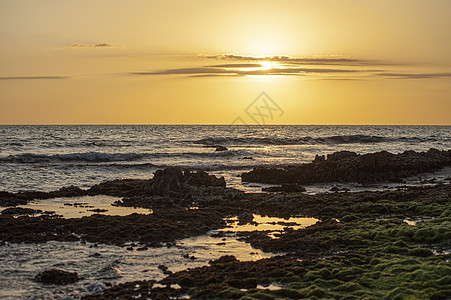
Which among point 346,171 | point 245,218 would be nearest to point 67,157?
point 346,171

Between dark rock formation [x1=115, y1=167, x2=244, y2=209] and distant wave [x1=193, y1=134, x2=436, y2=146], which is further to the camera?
distant wave [x1=193, y1=134, x2=436, y2=146]

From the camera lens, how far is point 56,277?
38.4 feet

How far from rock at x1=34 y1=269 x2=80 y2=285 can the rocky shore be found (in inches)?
56.8

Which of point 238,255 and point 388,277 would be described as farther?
point 238,255

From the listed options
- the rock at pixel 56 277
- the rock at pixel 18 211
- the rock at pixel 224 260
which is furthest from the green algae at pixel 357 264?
the rock at pixel 18 211

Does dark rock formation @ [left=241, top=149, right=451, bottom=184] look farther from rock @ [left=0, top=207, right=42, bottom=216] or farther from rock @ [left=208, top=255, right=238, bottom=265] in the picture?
rock @ [left=208, top=255, right=238, bottom=265]

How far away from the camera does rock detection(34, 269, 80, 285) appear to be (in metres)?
11.6

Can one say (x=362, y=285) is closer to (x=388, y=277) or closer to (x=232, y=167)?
(x=388, y=277)

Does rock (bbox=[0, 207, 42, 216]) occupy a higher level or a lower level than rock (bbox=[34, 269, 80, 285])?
lower

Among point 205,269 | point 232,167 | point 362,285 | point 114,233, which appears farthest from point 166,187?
point 232,167

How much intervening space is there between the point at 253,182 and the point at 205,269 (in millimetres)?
21280

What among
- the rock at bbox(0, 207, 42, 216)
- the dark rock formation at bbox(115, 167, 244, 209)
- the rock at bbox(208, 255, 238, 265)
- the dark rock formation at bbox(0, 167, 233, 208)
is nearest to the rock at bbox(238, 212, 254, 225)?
the dark rock formation at bbox(115, 167, 244, 209)

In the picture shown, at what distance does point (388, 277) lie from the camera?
11570mm

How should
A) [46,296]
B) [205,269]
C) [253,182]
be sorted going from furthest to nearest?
[253,182], [205,269], [46,296]
